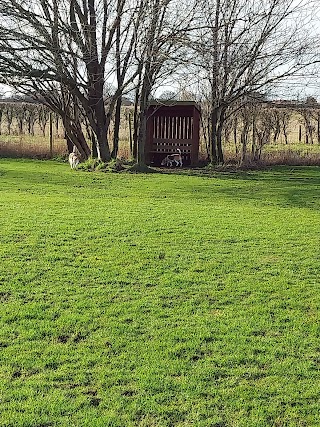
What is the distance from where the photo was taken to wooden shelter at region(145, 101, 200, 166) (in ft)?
61.4

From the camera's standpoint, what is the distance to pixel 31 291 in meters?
4.41

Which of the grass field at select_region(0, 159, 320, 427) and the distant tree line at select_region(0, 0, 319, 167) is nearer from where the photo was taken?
the grass field at select_region(0, 159, 320, 427)

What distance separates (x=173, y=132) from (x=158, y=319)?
641 inches

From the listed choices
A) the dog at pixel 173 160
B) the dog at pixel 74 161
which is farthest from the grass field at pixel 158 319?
the dog at pixel 173 160

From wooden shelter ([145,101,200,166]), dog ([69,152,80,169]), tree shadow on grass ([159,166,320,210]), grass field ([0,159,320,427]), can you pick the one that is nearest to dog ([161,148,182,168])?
wooden shelter ([145,101,200,166])

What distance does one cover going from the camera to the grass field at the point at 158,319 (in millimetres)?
2699

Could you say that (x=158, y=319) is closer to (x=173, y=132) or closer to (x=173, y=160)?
(x=173, y=160)

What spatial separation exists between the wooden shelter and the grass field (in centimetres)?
1071

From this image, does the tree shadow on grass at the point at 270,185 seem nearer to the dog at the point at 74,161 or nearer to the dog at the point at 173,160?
the dog at the point at 173,160

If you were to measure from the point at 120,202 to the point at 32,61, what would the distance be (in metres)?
6.32

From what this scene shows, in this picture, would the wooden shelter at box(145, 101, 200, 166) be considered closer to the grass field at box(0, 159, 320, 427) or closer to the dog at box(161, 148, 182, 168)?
the dog at box(161, 148, 182, 168)

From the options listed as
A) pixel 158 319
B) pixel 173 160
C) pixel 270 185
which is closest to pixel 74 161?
pixel 173 160

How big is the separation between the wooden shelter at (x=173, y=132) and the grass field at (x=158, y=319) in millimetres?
10706

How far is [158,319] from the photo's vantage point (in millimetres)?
3867
